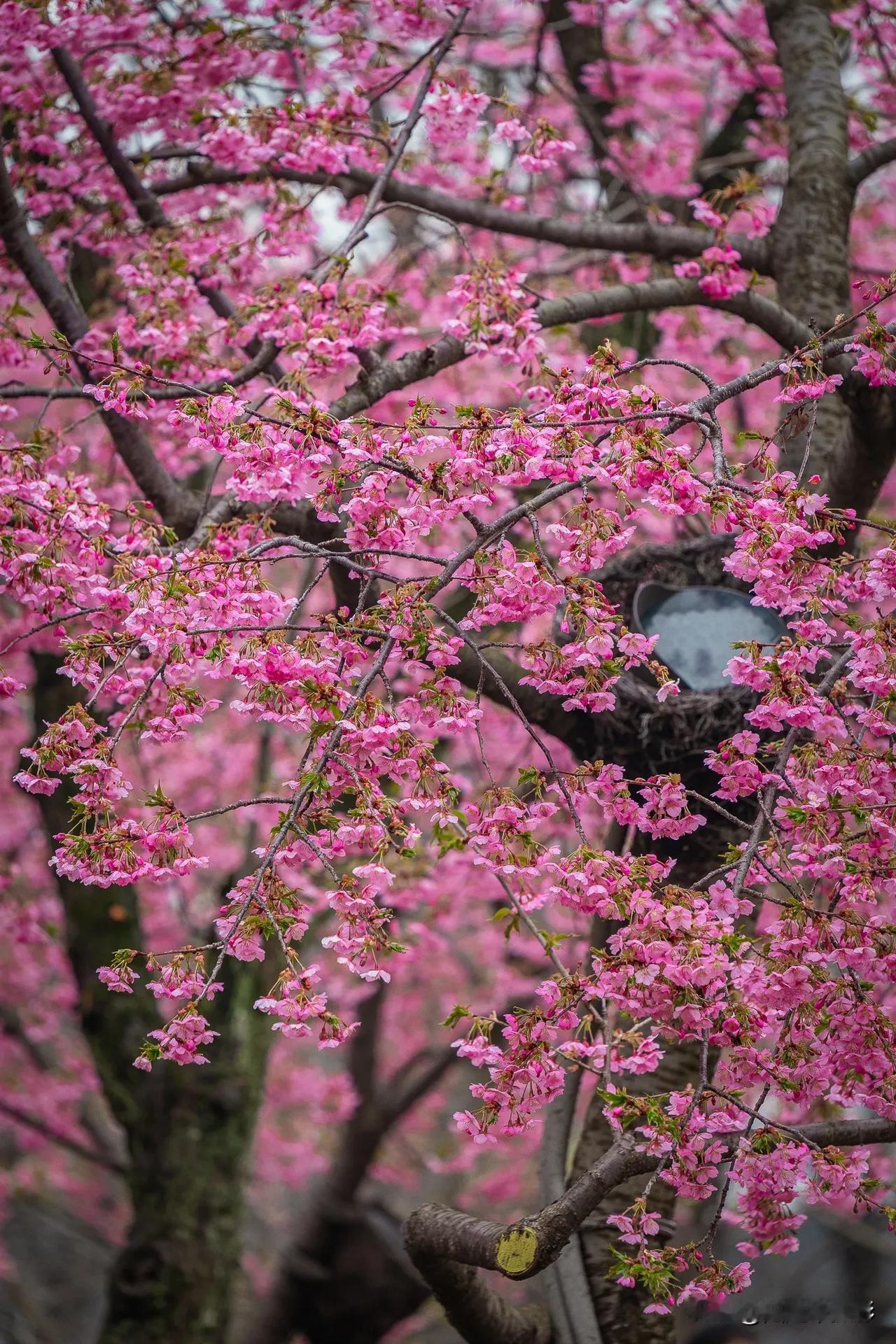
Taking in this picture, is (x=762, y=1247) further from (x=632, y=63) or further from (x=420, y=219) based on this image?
(x=632, y=63)

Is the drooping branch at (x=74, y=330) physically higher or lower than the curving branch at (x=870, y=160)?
lower

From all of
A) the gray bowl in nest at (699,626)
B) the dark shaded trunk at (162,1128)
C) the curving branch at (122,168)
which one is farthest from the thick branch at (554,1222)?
the dark shaded trunk at (162,1128)

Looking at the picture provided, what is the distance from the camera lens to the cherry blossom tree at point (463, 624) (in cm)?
246

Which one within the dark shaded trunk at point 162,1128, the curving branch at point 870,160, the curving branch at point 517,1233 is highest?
the curving branch at point 870,160

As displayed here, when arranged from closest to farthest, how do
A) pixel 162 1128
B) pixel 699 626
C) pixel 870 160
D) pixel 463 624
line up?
1. pixel 463 624
2. pixel 699 626
3. pixel 870 160
4. pixel 162 1128

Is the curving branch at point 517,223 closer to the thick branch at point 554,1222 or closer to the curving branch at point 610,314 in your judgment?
the curving branch at point 610,314

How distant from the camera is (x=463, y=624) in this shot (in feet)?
8.50

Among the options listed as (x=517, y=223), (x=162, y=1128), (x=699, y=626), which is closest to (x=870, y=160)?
(x=517, y=223)

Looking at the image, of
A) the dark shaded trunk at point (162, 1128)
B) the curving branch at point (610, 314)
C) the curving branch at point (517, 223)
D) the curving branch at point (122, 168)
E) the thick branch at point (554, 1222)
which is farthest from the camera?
the dark shaded trunk at point (162, 1128)

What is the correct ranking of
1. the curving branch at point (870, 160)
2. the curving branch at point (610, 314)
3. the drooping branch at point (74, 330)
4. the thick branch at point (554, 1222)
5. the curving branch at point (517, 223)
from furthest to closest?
the curving branch at point (870, 160)
the curving branch at point (517, 223)
the drooping branch at point (74, 330)
the curving branch at point (610, 314)
the thick branch at point (554, 1222)

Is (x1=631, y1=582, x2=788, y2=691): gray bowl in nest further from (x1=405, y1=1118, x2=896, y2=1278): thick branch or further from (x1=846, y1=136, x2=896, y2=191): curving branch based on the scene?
(x1=846, y1=136, x2=896, y2=191): curving branch

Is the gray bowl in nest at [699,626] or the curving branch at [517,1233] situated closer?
the curving branch at [517,1233]

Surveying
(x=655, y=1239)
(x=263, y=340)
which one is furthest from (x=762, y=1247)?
(x=263, y=340)

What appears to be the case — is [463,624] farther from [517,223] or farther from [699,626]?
[517,223]
